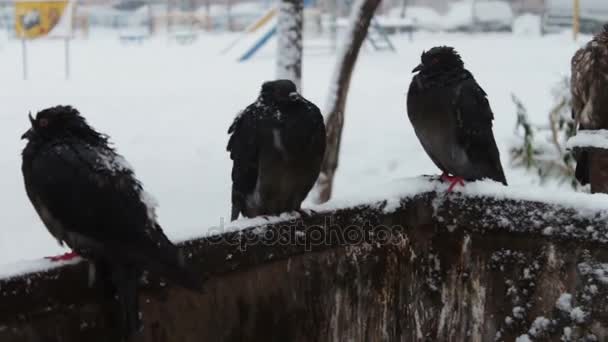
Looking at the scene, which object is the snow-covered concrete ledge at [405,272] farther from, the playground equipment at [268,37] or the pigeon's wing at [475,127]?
the playground equipment at [268,37]

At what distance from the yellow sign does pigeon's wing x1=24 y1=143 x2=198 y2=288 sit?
39.9ft

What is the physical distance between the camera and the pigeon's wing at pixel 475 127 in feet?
12.0

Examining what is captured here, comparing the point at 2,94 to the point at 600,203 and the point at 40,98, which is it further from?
the point at 600,203

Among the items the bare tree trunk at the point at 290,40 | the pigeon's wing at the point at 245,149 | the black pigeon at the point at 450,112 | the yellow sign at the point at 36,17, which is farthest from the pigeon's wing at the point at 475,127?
the yellow sign at the point at 36,17

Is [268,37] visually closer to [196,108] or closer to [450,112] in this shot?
[196,108]

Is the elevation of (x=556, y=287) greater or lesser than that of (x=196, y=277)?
lesser

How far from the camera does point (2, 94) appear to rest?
12625 mm

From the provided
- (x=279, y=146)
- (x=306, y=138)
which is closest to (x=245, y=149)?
(x=279, y=146)

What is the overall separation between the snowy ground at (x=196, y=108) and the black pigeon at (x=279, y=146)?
2.34 ft

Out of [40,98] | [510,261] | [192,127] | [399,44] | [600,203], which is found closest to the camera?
[600,203]

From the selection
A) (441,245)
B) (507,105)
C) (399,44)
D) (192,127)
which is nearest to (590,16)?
(399,44)

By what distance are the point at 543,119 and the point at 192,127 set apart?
4991mm

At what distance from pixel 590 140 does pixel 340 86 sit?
301cm

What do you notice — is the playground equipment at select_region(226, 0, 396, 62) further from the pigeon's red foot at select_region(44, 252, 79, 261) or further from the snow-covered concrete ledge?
the pigeon's red foot at select_region(44, 252, 79, 261)
